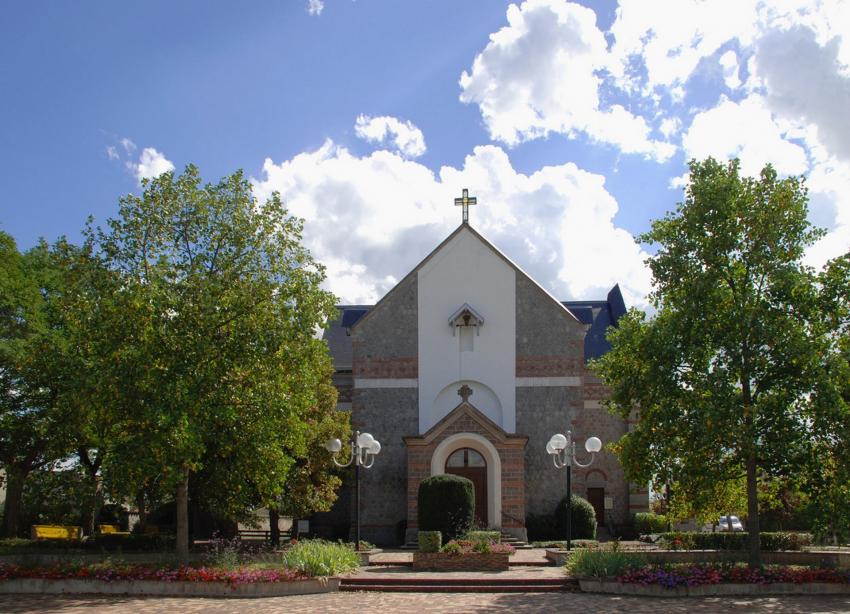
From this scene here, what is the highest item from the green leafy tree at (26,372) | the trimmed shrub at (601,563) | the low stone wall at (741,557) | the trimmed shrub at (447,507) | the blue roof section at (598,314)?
the blue roof section at (598,314)

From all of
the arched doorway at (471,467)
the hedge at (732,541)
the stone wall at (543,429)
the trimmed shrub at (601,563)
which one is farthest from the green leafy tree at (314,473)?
the hedge at (732,541)

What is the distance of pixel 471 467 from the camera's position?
111 feet

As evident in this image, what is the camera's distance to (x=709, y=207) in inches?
831

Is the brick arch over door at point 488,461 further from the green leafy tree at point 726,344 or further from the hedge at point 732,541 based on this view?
the green leafy tree at point 726,344

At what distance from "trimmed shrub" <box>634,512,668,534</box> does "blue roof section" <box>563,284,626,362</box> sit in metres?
9.72

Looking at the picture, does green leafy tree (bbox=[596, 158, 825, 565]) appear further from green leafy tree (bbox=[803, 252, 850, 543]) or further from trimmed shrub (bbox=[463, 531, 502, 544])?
trimmed shrub (bbox=[463, 531, 502, 544])

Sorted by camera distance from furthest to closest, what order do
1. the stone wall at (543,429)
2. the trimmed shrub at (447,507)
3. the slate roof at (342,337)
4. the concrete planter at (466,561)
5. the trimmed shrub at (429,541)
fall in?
the slate roof at (342,337), the stone wall at (543,429), the trimmed shrub at (447,507), the trimmed shrub at (429,541), the concrete planter at (466,561)

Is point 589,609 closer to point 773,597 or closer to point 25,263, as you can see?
point 773,597

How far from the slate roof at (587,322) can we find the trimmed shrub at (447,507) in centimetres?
1271

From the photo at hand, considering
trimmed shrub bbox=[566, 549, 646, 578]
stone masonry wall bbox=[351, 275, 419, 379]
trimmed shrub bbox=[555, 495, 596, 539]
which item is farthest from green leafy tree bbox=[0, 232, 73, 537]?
trimmed shrub bbox=[555, 495, 596, 539]

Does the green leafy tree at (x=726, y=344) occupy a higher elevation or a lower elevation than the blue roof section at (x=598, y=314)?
lower

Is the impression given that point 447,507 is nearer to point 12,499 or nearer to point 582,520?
point 582,520

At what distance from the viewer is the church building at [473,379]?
34.7 meters

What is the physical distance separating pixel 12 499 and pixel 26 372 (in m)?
6.10
